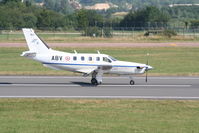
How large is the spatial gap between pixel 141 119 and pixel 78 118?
233 centimetres

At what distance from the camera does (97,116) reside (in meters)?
22.1

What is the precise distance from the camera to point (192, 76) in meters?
40.1

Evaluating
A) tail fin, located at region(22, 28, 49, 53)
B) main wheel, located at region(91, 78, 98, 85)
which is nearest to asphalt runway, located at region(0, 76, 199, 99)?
main wheel, located at region(91, 78, 98, 85)

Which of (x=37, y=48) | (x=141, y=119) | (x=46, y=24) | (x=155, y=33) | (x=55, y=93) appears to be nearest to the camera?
(x=141, y=119)

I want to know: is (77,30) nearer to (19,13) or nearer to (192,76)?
(19,13)

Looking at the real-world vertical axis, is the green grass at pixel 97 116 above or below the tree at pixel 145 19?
above

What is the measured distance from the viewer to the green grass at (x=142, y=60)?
43.0 metres

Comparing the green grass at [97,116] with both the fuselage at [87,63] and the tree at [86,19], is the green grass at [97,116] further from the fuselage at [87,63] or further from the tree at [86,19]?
the tree at [86,19]

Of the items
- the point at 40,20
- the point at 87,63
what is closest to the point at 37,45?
the point at 87,63

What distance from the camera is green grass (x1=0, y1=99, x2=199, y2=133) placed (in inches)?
755

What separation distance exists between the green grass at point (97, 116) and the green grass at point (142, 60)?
51.9 feet

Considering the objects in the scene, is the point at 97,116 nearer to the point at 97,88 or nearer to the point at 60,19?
the point at 97,88

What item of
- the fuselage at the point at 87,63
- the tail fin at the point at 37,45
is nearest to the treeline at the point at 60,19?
the tail fin at the point at 37,45

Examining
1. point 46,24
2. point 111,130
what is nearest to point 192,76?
point 111,130
